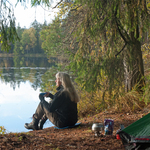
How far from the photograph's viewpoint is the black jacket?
396 centimetres

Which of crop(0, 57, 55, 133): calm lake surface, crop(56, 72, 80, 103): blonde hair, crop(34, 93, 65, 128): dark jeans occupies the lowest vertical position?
crop(0, 57, 55, 133): calm lake surface

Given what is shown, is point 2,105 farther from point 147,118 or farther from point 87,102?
point 147,118

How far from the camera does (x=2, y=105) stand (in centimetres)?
1092

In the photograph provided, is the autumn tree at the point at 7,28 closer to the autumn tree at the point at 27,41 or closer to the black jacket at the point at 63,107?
the black jacket at the point at 63,107

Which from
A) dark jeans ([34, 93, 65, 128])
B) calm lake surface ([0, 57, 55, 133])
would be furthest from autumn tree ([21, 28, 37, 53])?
dark jeans ([34, 93, 65, 128])

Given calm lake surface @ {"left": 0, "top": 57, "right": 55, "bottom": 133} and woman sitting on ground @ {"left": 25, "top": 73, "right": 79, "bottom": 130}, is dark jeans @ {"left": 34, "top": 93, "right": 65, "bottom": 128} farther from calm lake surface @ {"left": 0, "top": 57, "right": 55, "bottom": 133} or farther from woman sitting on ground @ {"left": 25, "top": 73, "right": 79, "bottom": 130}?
calm lake surface @ {"left": 0, "top": 57, "right": 55, "bottom": 133}

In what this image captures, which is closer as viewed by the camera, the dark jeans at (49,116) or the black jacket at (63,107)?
the black jacket at (63,107)

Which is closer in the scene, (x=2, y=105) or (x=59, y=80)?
(x=59, y=80)

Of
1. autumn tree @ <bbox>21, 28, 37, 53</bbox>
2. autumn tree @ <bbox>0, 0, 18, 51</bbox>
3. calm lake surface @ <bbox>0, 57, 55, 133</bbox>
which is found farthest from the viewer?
Answer: autumn tree @ <bbox>21, 28, 37, 53</bbox>

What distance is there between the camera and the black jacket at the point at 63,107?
3.96 metres

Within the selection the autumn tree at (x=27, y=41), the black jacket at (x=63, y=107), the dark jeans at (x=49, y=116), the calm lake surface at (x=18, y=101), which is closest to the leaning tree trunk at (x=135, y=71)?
the black jacket at (x=63, y=107)

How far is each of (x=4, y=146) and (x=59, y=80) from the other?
5.65 feet

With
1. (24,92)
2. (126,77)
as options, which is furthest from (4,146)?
(24,92)

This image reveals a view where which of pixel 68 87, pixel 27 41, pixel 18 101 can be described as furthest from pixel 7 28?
pixel 27 41
